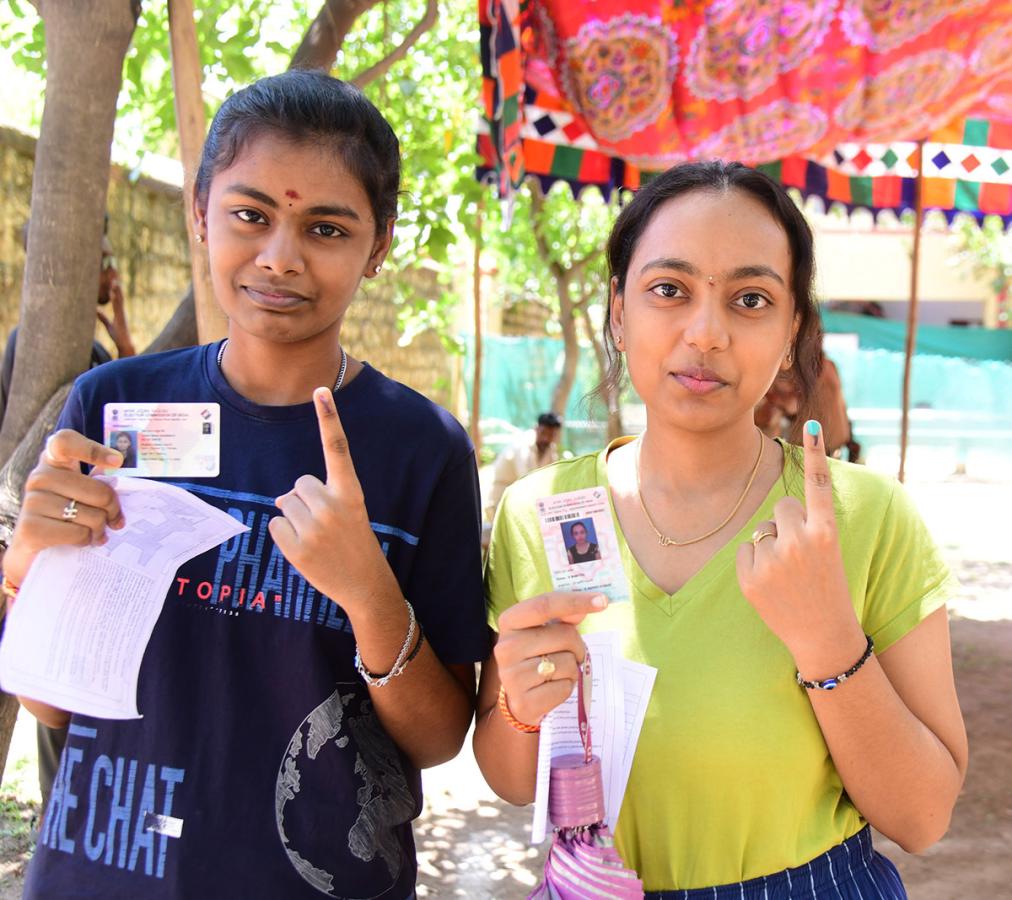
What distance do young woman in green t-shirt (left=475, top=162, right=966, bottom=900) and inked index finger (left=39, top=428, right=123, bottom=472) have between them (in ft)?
2.04

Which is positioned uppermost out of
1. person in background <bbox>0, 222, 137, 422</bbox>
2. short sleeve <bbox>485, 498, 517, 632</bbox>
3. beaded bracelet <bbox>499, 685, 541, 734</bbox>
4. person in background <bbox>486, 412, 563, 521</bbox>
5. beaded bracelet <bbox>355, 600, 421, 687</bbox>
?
person in background <bbox>0, 222, 137, 422</bbox>

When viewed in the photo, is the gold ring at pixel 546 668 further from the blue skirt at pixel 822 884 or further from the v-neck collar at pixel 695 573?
the blue skirt at pixel 822 884

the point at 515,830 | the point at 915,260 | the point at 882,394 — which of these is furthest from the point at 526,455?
the point at 882,394

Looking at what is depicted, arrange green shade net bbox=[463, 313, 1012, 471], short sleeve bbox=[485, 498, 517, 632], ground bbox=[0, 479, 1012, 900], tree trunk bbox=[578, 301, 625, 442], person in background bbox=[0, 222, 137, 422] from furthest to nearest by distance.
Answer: green shade net bbox=[463, 313, 1012, 471] < ground bbox=[0, 479, 1012, 900] < person in background bbox=[0, 222, 137, 422] < tree trunk bbox=[578, 301, 625, 442] < short sleeve bbox=[485, 498, 517, 632]

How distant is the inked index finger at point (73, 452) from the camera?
53.9 inches

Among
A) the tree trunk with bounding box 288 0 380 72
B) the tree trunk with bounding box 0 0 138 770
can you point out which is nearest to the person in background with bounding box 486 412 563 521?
the tree trunk with bounding box 288 0 380 72

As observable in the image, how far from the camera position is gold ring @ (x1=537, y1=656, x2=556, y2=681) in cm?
131

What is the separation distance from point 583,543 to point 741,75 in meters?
3.65

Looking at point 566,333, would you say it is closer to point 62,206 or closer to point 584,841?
point 62,206

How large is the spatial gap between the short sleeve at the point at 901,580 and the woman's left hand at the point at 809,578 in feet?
0.46

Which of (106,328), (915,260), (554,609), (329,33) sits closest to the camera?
(554,609)

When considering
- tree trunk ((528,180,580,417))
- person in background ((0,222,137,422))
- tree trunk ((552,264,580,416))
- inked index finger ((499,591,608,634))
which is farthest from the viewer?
tree trunk ((552,264,580,416))

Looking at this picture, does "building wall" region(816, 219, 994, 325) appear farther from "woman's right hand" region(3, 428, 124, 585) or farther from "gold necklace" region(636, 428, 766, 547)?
"woman's right hand" region(3, 428, 124, 585)

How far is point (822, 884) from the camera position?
1442 millimetres
